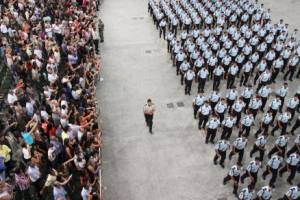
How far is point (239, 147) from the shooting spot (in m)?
10.5

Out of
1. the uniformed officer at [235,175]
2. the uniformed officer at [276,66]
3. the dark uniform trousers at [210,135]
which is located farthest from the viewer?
the uniformed officer at [276,66]

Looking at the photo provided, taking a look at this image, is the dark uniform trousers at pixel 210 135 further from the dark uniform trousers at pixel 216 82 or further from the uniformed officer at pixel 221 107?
the dark uniform trousers at pixel 216 82

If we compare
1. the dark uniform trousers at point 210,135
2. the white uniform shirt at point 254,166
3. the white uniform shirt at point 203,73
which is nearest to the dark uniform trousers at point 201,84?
the white uniform shirt at point 203,73

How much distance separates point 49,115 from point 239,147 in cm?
Answer: 522

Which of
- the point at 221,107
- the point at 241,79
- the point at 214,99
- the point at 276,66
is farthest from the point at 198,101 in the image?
the point at 276,66

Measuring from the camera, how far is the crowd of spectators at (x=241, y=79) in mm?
10375

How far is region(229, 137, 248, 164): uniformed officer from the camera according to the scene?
34.1ft

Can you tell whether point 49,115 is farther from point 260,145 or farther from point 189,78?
point 260,145

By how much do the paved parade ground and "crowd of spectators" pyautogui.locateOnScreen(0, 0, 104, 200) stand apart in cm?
83

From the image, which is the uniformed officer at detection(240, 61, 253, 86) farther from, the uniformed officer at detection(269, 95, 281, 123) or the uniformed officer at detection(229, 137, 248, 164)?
the uniformed officer at detection(229, 137, 248, 164)

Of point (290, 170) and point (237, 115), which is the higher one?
point (237, 115)

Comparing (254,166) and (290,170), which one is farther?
(290,170)

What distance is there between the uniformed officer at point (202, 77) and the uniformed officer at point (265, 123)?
280 cm

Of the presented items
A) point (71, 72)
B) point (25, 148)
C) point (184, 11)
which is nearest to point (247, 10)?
point (184, 11)
